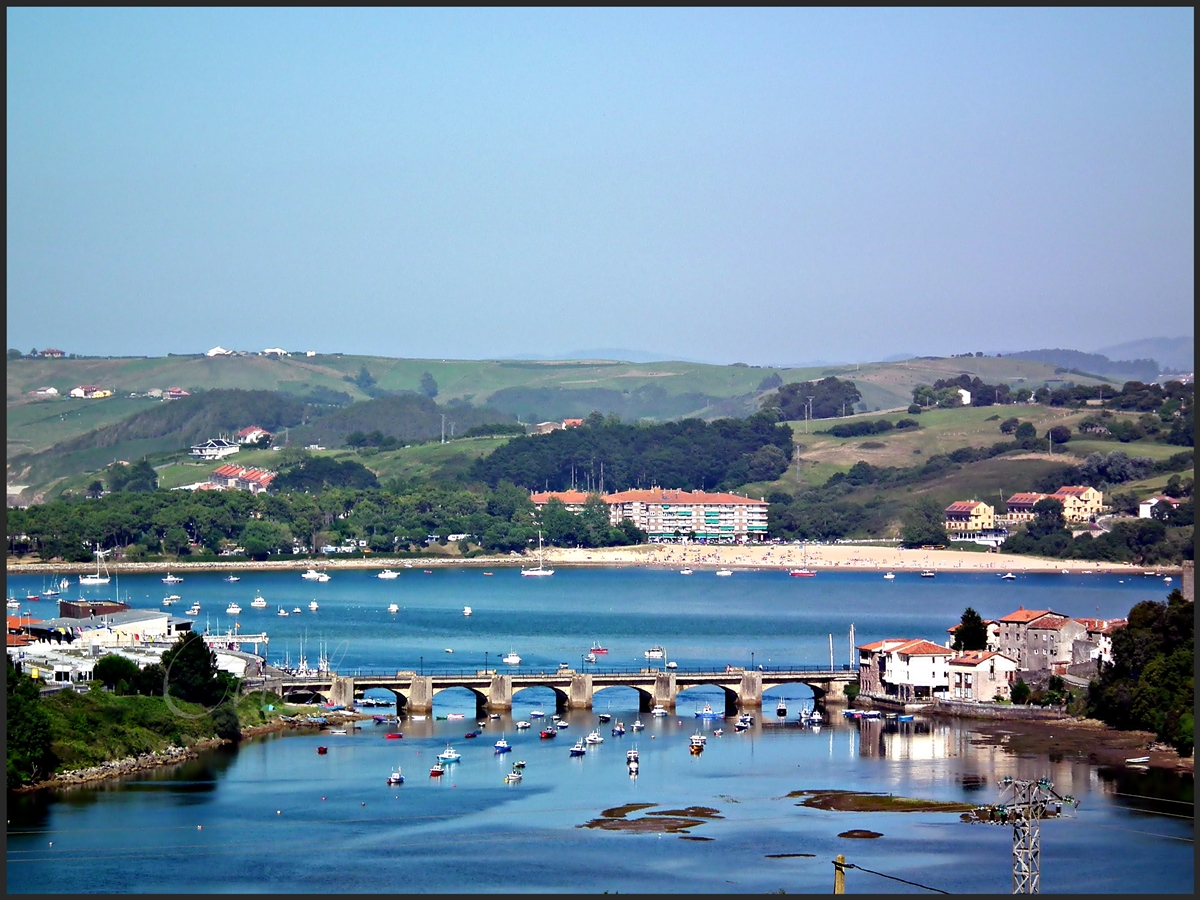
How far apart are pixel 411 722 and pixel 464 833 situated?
1556 cm

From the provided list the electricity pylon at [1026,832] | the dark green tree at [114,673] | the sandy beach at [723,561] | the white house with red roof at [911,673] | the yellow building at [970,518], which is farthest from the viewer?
the yellow building at [970,518]

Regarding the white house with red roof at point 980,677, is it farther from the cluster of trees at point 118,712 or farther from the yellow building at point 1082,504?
the yellow building at point 1082,504

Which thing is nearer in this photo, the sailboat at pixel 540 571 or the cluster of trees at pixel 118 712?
the cluster of trees at pixel 118 712

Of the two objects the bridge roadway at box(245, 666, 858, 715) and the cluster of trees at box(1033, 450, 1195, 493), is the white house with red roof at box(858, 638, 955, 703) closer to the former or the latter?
the bridge roadway at box(245, 666, 858, 715)

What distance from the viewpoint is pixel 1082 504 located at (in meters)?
139

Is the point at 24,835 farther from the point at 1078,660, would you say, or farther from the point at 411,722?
the point at 1078,660

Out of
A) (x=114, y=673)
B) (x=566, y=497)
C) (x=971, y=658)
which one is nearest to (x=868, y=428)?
(x=566, y=497)

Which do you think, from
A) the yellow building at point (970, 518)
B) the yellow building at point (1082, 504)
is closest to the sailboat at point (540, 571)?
the yellow building at point (970, 518)

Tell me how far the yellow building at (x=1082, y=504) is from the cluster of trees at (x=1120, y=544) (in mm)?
3472

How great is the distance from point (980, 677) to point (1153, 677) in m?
8.05

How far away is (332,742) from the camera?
50.7 meters

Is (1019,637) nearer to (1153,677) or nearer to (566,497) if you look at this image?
(1153,677)

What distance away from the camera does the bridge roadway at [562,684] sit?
56.4m

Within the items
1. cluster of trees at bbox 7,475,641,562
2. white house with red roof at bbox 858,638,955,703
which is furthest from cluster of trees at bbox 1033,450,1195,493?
white house with red roof at bbox 858,638,955,703
